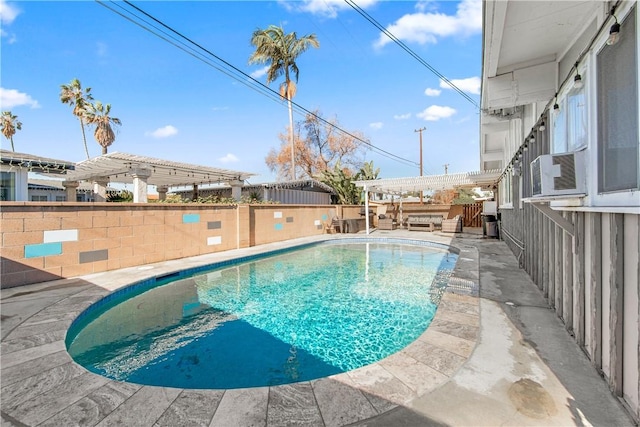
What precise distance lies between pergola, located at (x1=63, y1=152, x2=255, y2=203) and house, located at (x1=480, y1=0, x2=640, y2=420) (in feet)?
34.8

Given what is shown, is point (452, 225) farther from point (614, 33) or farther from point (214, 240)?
point (614, 33)

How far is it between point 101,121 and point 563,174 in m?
26.5

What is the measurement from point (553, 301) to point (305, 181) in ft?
45.6

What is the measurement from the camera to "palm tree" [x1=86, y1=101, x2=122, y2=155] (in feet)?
66.9

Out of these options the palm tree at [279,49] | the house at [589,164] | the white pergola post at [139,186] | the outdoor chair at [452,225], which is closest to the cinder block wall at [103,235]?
the white pergola post at [139,186]

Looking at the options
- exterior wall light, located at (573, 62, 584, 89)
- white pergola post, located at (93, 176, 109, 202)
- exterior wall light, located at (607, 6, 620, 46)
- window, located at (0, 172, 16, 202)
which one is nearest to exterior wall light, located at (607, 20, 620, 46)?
exterior wall light, located at (607, 6, 620, 46)

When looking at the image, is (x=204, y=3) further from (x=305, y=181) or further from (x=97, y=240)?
(x=305, y=181)

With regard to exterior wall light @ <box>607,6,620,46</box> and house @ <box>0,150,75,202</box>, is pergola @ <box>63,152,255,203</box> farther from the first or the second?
exterior wall light @ <box>607,6,620,46</box>

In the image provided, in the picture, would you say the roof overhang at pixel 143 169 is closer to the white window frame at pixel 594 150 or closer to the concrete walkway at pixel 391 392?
the concrete walkway at pixel 391 392

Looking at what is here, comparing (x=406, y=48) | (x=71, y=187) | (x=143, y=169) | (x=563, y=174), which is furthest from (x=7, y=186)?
(x=406, y=48)

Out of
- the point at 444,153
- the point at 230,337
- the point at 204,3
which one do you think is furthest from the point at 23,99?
the point at 444,153

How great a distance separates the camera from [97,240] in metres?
6.15

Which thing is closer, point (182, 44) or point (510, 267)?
point (510, 267)

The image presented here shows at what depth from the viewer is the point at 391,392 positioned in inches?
81.4
